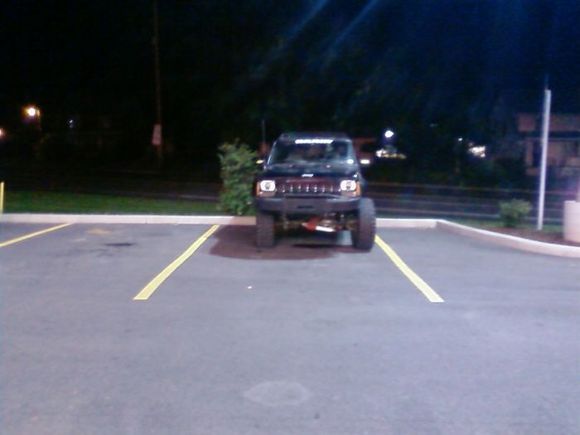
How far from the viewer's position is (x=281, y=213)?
47.6 ft

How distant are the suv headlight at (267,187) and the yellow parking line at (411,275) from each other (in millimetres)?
2160

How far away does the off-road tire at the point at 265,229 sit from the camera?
1471 cm

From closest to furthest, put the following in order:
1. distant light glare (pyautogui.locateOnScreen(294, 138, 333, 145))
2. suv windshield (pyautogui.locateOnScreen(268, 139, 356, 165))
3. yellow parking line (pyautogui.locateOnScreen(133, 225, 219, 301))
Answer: yellow parking line (pyautogui.locateOnScreen(133, 225, 219, 301))
suv windshield (pyautogui.locateOnScreen(268, 139, 356, 165))
distant light glare (pyautogui.locateOnScreen(294, 138, 333, 145))

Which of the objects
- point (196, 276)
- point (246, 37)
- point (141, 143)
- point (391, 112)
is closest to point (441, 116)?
point (391, 112)

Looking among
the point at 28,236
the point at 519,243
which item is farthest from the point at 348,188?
the point at 28,236

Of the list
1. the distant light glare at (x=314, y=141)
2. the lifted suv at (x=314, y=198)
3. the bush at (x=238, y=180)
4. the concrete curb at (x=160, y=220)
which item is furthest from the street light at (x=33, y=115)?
the lifted suv at (x=314, y=198)

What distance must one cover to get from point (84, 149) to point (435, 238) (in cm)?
3657

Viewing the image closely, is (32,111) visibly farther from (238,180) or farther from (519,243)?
(519,243)

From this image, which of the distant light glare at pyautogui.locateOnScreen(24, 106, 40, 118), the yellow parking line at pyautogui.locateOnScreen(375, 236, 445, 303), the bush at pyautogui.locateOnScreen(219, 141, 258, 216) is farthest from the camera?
the distant light glare at pyautogui.locateOnScreen(24, 106, 40, 118)

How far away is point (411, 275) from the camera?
12.1 m

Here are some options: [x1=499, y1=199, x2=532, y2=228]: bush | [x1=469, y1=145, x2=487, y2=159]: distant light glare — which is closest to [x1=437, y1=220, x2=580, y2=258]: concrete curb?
[x1=499, y1=199, x2=532, y2=228]: bush

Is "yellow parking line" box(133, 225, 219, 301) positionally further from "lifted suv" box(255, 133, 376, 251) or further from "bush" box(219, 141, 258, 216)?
"bush" box(219, 141, 258, 216)

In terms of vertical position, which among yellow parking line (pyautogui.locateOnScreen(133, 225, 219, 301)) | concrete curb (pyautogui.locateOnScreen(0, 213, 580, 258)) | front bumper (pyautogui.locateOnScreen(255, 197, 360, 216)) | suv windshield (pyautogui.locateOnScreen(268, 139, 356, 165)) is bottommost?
yellow parking line (pyautogui.locateOnScreen(133, 225, 219, 301))

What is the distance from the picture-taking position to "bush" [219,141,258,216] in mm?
19031
